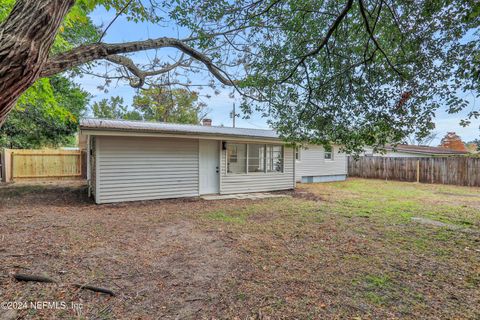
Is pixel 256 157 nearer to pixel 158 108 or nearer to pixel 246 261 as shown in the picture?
pixel 246 261

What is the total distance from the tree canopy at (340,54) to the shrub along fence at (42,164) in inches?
374

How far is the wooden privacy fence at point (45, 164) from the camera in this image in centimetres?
1214

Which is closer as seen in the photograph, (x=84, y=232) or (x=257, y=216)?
(x=84, y=232)

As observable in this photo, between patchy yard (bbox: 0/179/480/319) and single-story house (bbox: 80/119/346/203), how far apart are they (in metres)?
1.32

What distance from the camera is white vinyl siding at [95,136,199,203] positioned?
Answer: 7617 mm

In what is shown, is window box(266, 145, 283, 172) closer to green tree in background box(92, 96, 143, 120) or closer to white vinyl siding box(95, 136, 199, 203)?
white vinyl siding box(95, 136, 199, 203)

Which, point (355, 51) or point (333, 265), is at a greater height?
point (355, 51)

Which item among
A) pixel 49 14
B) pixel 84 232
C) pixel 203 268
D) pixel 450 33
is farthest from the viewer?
pixel 84 232

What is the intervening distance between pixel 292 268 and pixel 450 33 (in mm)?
4991

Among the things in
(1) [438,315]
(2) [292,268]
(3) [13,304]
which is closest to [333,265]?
(2) [292,268]

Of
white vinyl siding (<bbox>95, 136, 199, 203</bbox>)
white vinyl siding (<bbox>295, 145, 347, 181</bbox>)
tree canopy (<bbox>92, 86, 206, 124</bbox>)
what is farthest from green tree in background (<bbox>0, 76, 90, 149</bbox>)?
white vinyl siding (<bbox>295, 145, 347, 181</bbox>)

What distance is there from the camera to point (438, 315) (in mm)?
2445

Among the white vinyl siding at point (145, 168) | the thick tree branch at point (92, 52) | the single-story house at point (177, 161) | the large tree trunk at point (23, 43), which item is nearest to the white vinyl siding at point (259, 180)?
the single-story house at point (177, 161)

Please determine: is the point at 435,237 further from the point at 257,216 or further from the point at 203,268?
the point at 203,268
